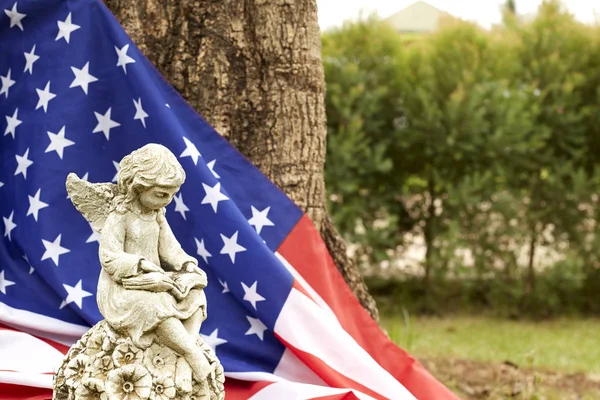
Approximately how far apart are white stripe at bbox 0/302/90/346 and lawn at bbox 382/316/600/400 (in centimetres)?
233

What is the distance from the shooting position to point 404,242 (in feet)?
24.5

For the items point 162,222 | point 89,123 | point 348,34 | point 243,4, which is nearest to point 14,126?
point 89,123

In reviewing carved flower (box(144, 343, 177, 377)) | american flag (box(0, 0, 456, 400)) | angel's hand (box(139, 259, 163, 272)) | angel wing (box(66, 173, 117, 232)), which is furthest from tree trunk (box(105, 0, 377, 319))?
carved flower (box(144, 343, 177, 377))

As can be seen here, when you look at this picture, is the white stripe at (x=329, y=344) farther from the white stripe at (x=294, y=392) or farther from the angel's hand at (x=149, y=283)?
the angel's hand at (x=149, y=283)

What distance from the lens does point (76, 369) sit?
9.82ft

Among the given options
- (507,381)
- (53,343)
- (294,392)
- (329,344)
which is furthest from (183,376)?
(507,381)

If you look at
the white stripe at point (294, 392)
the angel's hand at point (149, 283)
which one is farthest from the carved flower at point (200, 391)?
the white stripe at point (294, 392)

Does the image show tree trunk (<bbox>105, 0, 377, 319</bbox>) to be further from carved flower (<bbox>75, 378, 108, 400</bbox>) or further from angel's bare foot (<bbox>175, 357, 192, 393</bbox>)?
carved flower (<bbox>75, 378, 108, 400</bbox>)

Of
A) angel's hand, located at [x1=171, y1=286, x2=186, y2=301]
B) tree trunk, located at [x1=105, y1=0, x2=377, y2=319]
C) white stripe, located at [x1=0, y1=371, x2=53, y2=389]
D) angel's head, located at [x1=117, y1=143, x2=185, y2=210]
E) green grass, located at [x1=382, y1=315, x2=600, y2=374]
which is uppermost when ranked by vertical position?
tree trunk, located at [x1=105, y1=0, x2=377, y2=319]

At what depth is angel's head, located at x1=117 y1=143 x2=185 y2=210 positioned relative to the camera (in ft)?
9.43

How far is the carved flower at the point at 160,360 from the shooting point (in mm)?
2896

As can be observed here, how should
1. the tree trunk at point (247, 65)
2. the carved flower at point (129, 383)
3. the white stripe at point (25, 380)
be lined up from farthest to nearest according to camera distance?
the tree trunk at point (247, 65) < the white stripe at point (25, 380) < the carved flower at point (129, 383)

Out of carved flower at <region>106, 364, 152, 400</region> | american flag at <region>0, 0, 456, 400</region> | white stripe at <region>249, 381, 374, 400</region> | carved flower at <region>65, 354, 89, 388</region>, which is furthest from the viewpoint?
american flag at <region>0, 0, 456, 400</region>

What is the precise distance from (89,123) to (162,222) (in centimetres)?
137
